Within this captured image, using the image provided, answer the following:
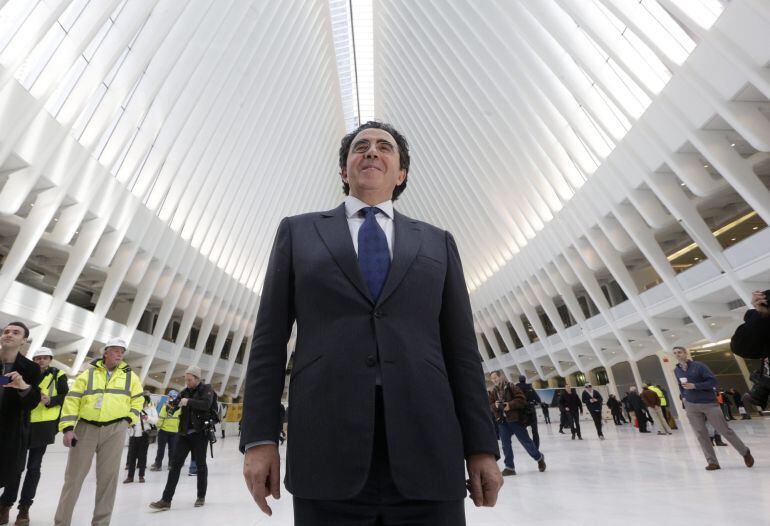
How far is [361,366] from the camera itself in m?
1.16

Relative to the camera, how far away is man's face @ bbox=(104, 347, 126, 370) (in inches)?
171

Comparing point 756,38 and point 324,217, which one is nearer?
point 324,217

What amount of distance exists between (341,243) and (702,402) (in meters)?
6.85

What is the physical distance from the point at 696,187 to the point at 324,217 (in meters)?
15.2

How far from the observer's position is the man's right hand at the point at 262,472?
3.82 ft

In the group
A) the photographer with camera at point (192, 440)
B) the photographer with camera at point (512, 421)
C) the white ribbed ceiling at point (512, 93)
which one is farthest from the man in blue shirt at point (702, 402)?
the white ribbed ceiling at point (512, 93)

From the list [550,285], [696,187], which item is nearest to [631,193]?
[696,187]

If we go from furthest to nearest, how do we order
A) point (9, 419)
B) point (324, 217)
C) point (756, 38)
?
point (756, 38) → point (9, 419) → point (324, 217)

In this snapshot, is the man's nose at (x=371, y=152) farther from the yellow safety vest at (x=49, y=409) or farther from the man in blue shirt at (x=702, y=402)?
the man in blue shirt at (x=702, y=402)

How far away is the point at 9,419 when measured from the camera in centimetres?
329

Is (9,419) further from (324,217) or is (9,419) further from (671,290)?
(671,290)

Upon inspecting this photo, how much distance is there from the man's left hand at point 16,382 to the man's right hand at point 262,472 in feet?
9.83

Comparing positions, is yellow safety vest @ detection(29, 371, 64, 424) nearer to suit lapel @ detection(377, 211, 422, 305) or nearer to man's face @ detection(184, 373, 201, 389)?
man's face @ detection(184, 373, 201, 389)

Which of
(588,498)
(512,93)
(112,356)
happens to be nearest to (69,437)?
(112,356)
